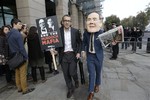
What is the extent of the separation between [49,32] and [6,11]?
17.9 ft

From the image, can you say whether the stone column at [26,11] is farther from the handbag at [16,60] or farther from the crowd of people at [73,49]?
the handbag at [16,60]

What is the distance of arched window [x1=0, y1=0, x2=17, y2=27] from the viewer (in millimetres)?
8648

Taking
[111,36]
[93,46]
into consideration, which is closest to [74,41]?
[93,46]

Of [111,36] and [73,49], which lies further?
[73,49]

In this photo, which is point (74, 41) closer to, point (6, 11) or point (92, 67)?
point (92, 67)

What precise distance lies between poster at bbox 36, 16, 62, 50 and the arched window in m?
4.70

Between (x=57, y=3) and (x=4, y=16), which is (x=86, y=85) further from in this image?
(x=57, y=3)

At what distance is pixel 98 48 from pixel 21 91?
8.05 ft

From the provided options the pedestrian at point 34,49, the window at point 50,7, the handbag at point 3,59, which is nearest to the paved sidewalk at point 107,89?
the pedestrian at point 34,49

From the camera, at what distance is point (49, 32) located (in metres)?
4.59

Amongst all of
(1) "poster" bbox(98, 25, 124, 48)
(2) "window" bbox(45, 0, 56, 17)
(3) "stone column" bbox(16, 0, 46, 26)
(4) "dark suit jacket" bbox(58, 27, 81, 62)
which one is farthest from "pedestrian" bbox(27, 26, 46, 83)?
(2) "window" bbox(45, 0, 56, 17)

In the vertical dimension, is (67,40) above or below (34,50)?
above

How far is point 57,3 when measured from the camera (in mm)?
12156

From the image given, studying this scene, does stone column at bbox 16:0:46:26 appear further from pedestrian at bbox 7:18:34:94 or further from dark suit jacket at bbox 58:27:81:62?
dark suit jacket at bbox 58:27:81:62
